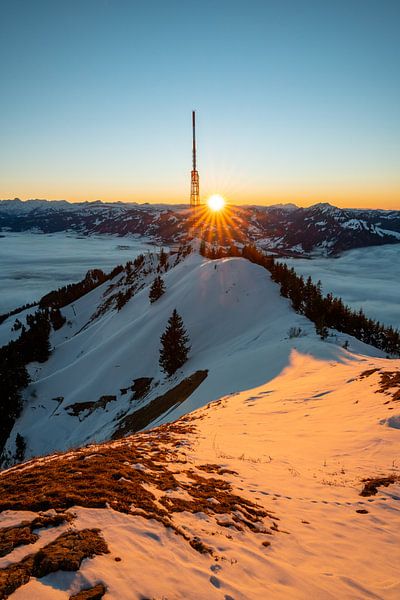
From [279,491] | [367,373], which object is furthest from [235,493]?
[367,373]

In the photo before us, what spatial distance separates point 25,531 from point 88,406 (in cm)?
3836

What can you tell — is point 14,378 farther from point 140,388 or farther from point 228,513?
point 228,513

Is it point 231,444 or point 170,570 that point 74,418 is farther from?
point 170,570

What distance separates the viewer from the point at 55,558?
5.00 m

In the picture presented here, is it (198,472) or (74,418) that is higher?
(198,472)

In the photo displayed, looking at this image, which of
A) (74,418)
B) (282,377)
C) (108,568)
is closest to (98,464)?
(108,568)

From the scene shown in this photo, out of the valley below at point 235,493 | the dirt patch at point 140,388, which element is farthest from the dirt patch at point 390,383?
the dirt patch at point 140,388

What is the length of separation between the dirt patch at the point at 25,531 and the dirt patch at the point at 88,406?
119ft

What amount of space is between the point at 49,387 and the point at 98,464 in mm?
45435

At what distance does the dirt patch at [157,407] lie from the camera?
2952cm

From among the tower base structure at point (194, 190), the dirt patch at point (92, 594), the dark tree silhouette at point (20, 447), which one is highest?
the tower base structure at point (194, 190)

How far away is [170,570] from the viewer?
5312 mm

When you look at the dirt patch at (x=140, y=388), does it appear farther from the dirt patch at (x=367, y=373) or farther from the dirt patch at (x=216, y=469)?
the dirt patch at (x=216, y=469)

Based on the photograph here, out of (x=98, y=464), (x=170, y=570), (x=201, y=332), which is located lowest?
(x=201, y=332)
